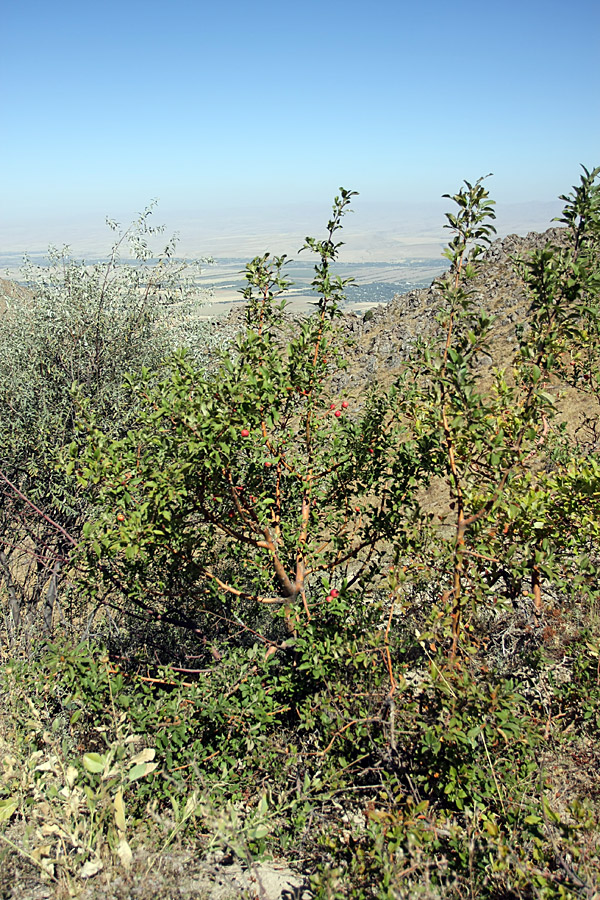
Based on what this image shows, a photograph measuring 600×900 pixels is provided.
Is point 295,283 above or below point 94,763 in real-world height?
above

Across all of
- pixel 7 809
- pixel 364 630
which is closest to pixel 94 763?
pixel 7 809

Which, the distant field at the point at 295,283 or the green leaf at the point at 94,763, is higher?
the distant field at the point at 295,283

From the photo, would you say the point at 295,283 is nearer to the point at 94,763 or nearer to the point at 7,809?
the point at 94,763

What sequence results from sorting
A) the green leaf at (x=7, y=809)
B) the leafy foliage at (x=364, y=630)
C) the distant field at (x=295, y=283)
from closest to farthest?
the green leaf at (x=7, y=809)
the leafy foliage at (x=364, y=630)
the distant field at (x=295, y=283)

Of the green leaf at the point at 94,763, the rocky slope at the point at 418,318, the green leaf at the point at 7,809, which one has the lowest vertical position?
the green leaf at the point at 7,809

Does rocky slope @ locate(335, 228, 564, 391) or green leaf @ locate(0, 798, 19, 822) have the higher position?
rocky slope @ locate(335, 228, 564, 391)

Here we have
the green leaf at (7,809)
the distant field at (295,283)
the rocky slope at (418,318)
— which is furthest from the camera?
the rocky slope at (418,318)

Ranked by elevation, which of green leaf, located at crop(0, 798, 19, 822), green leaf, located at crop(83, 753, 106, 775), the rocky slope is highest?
the rocky slope

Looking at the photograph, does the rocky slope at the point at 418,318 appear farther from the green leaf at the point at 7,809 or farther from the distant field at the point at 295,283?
the green leaf at the point at 7,809

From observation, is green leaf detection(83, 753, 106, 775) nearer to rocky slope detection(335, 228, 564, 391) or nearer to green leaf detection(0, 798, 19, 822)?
green leaf detection(0, 798, 19, 822)

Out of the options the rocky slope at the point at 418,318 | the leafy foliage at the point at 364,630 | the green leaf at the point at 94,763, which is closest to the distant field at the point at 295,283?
the leafy foliage at the point at 364,630

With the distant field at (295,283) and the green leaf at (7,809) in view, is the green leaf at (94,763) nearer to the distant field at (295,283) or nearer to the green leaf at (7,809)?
the green leaf at (7,809)

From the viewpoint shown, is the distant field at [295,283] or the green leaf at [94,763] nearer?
the green leaf at [94,763]

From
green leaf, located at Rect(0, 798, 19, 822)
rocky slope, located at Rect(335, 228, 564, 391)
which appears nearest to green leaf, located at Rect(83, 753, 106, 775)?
green leaf, located at Rect(0, 798, 19, 822)
